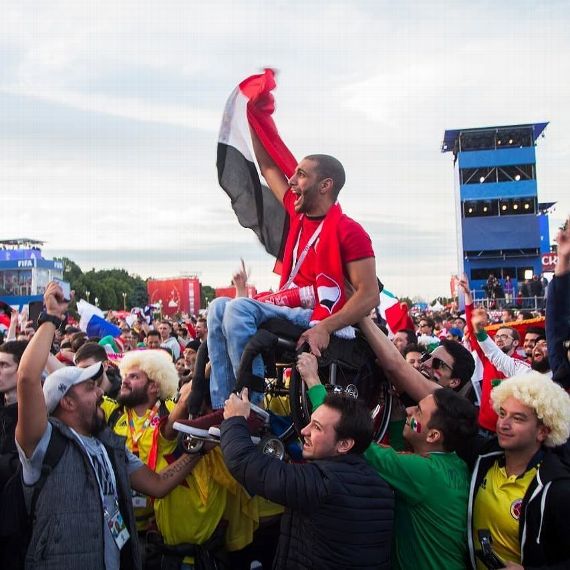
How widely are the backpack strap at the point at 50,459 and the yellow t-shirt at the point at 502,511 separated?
2.04 m

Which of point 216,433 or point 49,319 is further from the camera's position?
point 216,433

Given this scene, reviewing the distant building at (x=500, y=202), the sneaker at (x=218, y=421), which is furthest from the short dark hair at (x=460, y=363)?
the distant building at (x=500, y=202)

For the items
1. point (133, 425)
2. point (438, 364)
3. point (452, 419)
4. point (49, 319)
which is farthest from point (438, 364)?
point (49, 319)

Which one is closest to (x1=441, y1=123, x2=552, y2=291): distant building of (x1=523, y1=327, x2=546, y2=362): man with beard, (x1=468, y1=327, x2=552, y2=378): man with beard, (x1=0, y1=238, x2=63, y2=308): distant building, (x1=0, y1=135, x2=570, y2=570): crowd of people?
(x1=523, y1=327, x2=546, y2=362): man with beard

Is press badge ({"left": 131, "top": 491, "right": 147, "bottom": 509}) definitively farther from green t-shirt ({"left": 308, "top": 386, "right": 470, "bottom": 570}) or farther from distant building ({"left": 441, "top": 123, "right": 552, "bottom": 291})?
distant building ({"left": 441, "top": 123, "right": 552, "bottom": 291})

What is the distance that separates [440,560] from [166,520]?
5.72ft

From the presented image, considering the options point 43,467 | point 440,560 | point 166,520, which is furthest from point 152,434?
point 440,560

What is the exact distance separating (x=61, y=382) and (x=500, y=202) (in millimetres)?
39614

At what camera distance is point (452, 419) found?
327 centimetres

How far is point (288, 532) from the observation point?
3.10 meters

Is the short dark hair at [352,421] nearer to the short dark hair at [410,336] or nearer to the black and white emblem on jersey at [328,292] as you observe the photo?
the black and white emblem on jersey at [328,292]

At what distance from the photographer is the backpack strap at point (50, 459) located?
304cm

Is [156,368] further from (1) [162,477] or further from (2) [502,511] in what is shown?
(2) [502,511]

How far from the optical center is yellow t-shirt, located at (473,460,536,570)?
3.03 m
